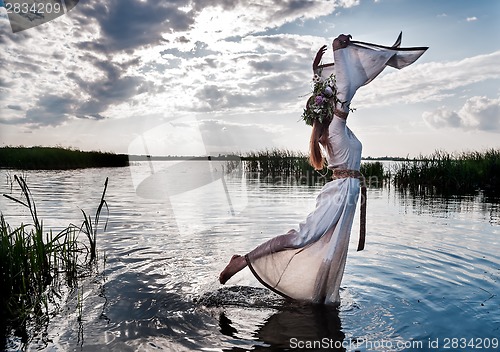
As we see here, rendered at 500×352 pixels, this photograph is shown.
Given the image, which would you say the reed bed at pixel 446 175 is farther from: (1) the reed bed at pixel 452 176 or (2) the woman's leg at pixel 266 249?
(2) the woman's leg at pixel 266 249

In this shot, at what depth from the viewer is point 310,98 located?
5445mm

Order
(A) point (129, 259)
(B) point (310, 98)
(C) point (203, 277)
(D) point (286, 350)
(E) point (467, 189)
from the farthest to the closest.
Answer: (E) point (467, 189) < (A) point (129, 259) < (C) point (203, 277) < (B) point (310, 98) < (D) point (286, 350)

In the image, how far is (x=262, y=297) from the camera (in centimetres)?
580

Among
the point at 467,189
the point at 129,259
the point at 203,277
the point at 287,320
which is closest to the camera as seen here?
the point at 287,320

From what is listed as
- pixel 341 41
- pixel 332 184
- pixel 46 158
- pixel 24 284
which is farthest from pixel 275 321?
pixel 46 158

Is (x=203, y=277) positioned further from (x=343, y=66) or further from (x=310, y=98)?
(x=343, y=66)

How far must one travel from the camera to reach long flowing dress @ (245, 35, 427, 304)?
516 centimetres

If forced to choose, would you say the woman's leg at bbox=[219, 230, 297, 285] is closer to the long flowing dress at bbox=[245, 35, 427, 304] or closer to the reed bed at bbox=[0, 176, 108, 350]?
the long flowing dress at bbox=[245, 35, 427, 304]

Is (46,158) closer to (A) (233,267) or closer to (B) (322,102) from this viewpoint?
(A) (233,267)

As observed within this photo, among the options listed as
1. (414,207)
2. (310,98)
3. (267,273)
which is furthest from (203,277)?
(414,207)

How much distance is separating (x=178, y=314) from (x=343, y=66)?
3.40m

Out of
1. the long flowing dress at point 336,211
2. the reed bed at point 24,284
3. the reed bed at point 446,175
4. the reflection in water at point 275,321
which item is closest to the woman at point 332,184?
the long flowing dress at point 336,211

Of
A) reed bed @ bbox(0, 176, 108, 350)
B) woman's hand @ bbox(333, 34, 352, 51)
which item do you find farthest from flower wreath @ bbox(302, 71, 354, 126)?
reed bed @ bbox(0, 176, 108, 350)

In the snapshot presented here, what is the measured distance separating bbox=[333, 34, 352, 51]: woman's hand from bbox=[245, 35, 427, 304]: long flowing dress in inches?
1.7
